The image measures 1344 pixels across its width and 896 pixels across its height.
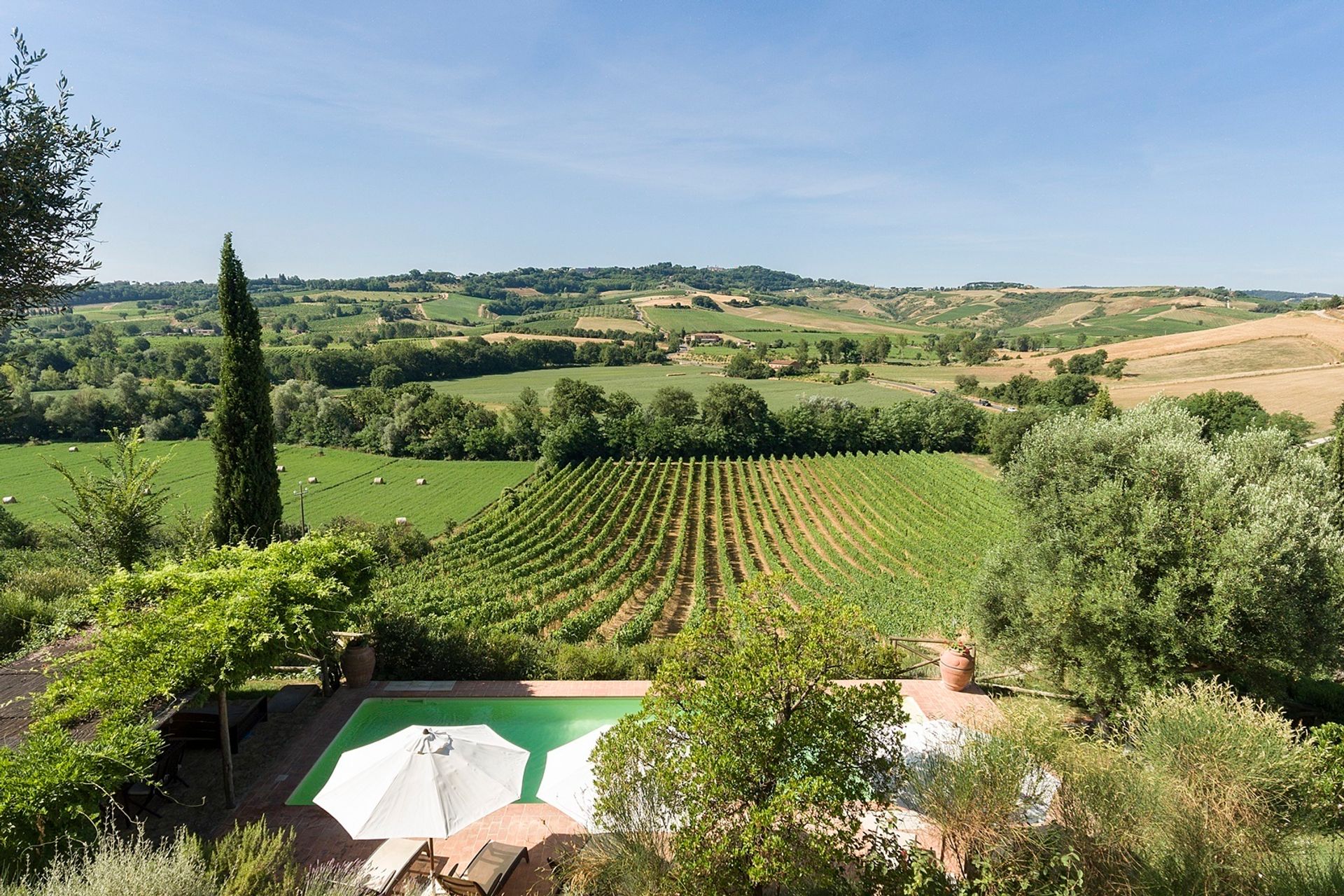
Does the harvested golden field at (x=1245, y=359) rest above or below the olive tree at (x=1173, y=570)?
above

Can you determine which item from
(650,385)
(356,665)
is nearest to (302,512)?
(356,665)

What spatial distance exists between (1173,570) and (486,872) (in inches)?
415

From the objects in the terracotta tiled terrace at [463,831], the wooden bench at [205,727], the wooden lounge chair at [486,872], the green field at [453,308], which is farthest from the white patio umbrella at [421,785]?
the green field at [453,308]

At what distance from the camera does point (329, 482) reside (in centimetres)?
4141

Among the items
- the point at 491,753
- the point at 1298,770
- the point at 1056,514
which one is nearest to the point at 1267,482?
the point at 1056,514

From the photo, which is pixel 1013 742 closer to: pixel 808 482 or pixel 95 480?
pixel 95 480

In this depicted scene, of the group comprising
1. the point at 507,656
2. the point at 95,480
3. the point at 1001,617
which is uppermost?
the point at 95,480

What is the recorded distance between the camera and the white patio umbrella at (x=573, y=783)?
6.66m

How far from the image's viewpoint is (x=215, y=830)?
25.1ft

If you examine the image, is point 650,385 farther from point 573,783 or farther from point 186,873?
point 186,873

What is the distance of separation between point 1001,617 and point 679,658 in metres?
8.61

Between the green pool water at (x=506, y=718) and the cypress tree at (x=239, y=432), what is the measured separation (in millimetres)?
5982

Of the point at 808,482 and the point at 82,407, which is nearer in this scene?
the point at 808,482

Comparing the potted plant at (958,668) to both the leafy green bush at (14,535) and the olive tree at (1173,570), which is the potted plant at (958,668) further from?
the leafy green bush at (14,535)
